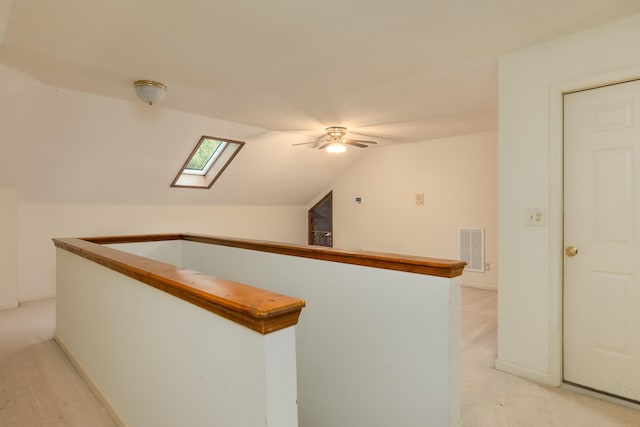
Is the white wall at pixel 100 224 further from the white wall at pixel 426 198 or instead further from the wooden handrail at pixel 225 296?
the wooden handrail at pixel 225 296

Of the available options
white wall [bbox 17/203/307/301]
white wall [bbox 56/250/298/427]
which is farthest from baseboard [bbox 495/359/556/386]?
white wall [bbox 17/203/307/301]

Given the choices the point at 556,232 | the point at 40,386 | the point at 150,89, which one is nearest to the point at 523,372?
the point at 556,232

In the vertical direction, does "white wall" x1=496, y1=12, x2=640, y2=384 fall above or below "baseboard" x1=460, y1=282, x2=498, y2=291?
above

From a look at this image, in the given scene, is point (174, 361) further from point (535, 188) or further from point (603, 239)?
point (603, 239)

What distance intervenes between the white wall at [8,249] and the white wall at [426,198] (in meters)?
4.88

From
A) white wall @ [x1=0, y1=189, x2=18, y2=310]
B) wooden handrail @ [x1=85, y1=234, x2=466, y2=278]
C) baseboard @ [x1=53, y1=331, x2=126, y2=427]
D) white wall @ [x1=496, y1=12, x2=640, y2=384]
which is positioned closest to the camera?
wooden handrail @ [x1=85, y1=234, x2=466, y2=278]

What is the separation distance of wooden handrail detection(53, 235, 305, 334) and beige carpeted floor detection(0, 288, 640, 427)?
107cm

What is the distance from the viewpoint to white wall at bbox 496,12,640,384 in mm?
2307

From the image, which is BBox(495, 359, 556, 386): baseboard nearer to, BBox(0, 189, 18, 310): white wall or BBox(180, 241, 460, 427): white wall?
BBox(180, 241, 460, 427): white wall

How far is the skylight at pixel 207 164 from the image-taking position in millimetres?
5188

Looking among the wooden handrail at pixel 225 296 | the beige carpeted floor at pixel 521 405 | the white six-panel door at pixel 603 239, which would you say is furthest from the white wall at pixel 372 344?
the white six-panel door at pixel 603 239

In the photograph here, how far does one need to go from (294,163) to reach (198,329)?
4.95m

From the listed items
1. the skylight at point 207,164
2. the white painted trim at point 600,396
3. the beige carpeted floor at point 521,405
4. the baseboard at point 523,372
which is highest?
the skylight at point 207,164

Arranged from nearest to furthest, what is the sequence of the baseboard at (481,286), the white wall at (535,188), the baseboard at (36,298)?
the white wall at (535,188), the baseboard at (36,298), the baseboard at (481,286)
